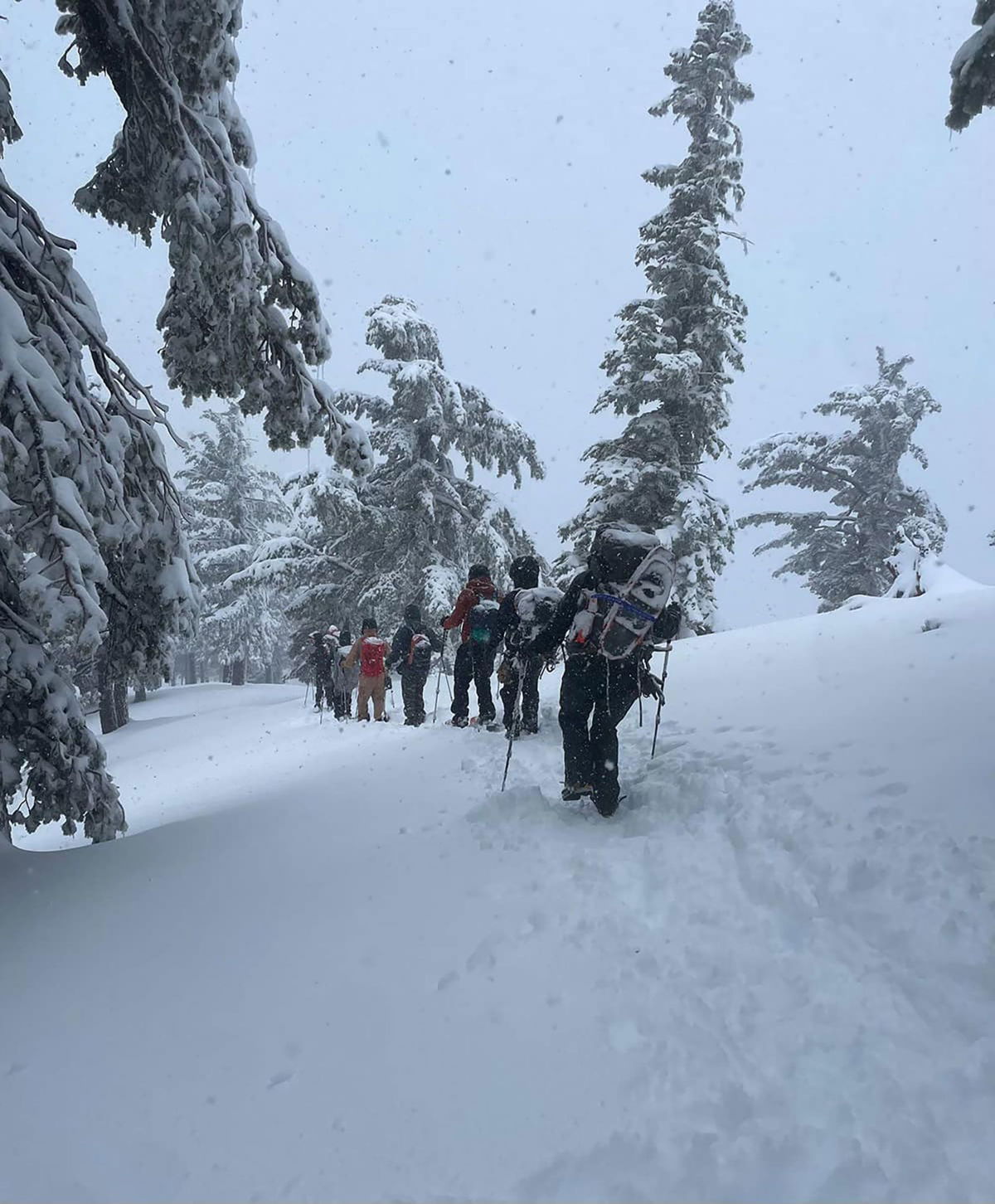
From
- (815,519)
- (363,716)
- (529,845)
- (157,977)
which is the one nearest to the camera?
(157,977)

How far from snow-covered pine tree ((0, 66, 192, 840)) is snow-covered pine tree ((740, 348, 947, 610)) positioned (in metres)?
21.9

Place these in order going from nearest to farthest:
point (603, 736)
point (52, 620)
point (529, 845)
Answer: point (52, 620) < point (529, 845) < point (603, 736)

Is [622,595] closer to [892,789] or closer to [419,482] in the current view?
[892,789]

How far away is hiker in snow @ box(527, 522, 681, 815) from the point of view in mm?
5199

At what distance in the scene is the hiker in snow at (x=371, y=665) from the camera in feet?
39.7

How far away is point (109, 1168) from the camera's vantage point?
2604 millimetres

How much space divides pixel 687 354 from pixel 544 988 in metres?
14.2

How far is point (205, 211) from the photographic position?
542 centimetres

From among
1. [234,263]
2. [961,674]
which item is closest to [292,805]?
[234,263]

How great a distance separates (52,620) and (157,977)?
81.3 inches

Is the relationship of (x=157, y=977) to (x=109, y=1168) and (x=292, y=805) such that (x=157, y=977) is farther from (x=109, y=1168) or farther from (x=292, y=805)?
(x=292, y=805)

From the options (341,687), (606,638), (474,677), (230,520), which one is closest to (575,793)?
(606,638)

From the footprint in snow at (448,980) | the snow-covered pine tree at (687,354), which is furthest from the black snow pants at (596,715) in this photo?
the snow-covered pine tree at (687,354)

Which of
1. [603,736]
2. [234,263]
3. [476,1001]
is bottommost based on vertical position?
[476,1001]
